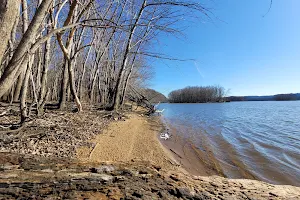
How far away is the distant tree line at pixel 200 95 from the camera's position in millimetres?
98312

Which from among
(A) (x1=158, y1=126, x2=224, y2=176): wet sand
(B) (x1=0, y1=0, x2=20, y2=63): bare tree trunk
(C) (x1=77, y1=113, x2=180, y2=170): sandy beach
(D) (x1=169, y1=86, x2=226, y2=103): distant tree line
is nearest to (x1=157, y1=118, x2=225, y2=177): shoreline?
(A) (x1=158, y1=126, x2=224, y2=176): wet sand

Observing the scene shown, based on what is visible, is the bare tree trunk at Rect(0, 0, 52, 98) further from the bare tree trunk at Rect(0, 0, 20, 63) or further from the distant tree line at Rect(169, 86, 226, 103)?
the distant tree line at Rect(169, 86, 226, 103)

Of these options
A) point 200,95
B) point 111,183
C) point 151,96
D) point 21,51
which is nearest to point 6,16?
point 21,51

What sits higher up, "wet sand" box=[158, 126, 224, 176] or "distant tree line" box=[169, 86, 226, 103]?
"distant tree line" box=[169, 86, 226, 103]

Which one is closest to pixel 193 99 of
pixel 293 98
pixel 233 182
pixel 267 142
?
pixel 293 98

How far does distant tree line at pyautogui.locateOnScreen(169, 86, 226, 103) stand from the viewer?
323ft

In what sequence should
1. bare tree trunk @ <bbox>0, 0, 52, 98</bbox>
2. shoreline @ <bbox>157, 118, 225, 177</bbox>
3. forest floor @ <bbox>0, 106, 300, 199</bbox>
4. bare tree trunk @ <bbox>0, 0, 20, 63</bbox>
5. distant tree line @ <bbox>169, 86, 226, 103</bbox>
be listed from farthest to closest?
1. distant tree line @ <bbox>169, 86, 226, 103</bbox>
2. shoreline @ <bbox>157, 118, 225, 177</bbox>
3. bare tree trunk @ <bbox>0, 0, 52, 98</bbox>
4. bare tree trunk @ <bbox>0, 0, 20, 63</bbox>
5. forest floor @ <bbox>0, 106, 300, 199</bbox>

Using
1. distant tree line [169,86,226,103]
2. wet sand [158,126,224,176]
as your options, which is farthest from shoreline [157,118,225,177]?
distant tree line [169,86,226,103]

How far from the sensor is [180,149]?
605cm

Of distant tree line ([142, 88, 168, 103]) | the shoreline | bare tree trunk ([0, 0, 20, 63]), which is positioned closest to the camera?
bare tree trunk ([0, 0, 20, 63])

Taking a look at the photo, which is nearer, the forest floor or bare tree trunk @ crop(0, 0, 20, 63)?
the forest floor

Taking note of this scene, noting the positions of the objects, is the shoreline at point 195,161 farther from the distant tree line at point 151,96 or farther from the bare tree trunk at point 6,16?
the distant tree line at point 151,96

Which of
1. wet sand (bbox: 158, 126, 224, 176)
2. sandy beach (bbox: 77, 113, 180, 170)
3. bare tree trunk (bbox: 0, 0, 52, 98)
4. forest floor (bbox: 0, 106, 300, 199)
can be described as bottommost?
wet sand (bbox: 158, 126, 224, 176)

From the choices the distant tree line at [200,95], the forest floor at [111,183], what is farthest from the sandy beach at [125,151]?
the distant tree line at [200,95]
